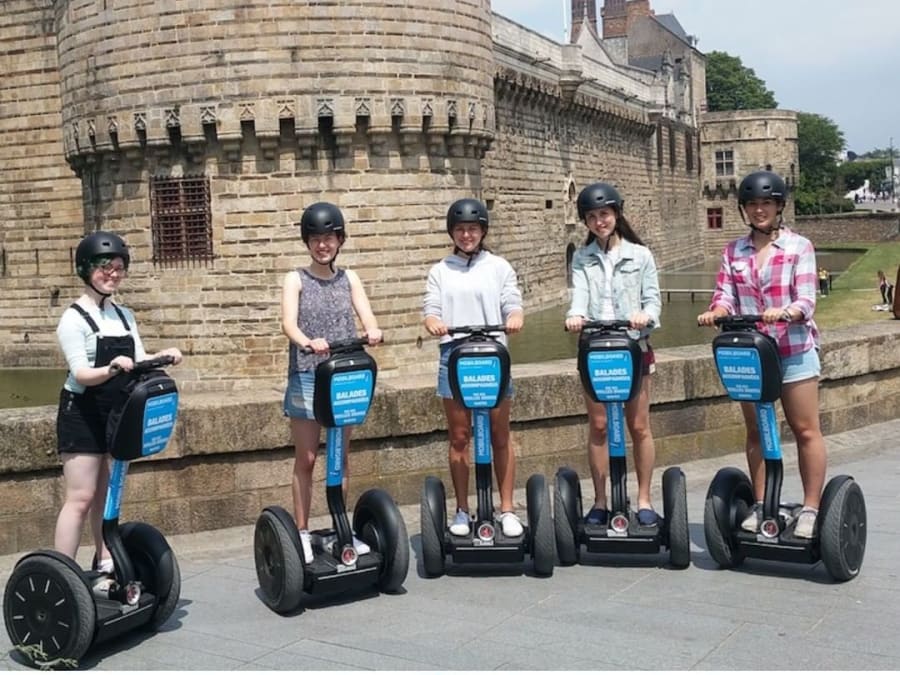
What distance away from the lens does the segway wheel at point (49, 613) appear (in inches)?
173

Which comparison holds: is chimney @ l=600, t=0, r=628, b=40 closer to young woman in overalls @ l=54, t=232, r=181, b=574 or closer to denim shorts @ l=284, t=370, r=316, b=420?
denim shorts @ l=284, t=370, r=316, b=420

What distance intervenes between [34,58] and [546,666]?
23571mm

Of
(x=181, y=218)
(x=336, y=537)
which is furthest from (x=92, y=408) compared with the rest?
(x=181, y=218)

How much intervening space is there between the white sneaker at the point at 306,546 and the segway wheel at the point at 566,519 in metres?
1.15

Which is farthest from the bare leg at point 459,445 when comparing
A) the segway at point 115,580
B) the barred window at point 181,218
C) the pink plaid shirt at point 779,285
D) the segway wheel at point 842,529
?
the barred window at point 181,218

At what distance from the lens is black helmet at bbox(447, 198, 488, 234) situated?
5.52 meters

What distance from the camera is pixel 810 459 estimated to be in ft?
17.9

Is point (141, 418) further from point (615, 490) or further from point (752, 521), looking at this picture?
point (752, 521)

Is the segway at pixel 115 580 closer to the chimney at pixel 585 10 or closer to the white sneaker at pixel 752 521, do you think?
the white sneaker at pixel 752 521

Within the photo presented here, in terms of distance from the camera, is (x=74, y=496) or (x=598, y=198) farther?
(x=598, y=198)

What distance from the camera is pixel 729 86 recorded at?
97.5m

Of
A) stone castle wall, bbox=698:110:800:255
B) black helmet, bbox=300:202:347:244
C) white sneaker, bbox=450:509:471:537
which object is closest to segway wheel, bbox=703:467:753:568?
white sneaker, bbox=450:509:471:537

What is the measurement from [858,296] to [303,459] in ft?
85.7

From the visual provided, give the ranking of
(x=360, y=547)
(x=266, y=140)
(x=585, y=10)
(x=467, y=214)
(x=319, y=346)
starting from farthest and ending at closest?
(x=585, y=10) < (x=266, y=140) < (x=467, y=214) < (x=360, y=547) < (x=319, y=346)
